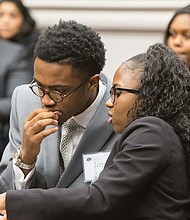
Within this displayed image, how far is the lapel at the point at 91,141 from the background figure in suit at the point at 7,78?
1.20 meters

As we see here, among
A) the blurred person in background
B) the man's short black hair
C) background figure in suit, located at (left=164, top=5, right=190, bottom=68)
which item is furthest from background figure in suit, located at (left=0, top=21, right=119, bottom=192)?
the blurred person in background

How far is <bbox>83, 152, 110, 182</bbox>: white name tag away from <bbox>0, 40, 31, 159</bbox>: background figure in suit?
4.21ft

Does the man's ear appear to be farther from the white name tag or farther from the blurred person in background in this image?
the blurred person in background

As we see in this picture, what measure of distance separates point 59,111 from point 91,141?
0.62ft

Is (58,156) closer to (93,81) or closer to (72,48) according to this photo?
(93,81)

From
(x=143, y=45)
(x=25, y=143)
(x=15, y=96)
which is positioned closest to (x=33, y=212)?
(x=25, y=143)

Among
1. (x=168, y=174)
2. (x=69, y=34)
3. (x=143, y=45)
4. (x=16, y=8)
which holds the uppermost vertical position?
(x=69, y=34)

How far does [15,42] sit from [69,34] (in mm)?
1885

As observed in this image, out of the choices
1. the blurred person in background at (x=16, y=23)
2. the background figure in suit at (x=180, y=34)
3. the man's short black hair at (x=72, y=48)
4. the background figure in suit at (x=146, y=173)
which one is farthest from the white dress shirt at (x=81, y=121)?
the blurred person in background at (x=16, y=23)

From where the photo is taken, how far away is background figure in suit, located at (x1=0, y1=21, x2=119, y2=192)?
2.39 meters

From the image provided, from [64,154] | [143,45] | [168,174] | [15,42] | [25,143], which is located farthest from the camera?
[143,45]

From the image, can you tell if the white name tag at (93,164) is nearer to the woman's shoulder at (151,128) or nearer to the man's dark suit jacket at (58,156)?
the man's dark suit jacket at (58,156)

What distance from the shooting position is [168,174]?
1.93 meters

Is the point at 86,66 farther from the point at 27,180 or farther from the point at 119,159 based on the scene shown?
the point at 119,159
